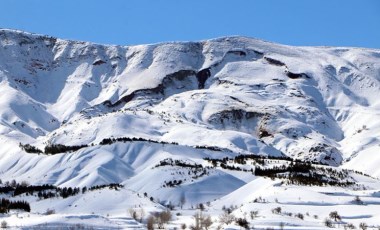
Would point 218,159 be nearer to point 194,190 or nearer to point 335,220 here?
point 194,190

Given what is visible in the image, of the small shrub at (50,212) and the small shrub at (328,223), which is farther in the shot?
the small shrub at (50,212)

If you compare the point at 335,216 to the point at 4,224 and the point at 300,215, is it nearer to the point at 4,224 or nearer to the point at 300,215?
the point at 300,215

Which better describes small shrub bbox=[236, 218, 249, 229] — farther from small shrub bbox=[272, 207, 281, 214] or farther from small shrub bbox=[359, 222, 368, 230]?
small shrub bbox=[359, 222, 368, 230]

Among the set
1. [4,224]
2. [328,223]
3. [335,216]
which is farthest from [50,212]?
[335,216]

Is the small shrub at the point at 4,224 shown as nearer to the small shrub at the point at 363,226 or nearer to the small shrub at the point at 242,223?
the small shrub at the point at 242,223

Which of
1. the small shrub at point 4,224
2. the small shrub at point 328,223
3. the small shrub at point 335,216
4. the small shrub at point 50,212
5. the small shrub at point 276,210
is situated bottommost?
the small shrub at point 4,224

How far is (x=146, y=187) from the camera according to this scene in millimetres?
125188

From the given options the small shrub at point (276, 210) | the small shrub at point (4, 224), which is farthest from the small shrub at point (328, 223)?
the small shrub at point (4, 224)

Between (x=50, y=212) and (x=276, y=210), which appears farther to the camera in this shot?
(x=50, y=212)

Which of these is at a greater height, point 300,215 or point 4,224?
point 300,215

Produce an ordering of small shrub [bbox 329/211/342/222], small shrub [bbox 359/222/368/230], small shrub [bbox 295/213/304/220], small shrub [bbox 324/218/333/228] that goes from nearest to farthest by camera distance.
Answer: small shrub [bbox 359/222/368/230]
small shrub [bbox 324/218/333/228]
small shrub [bbox 329/211/342/222]
small shrub [bbox 295/213/304/220]

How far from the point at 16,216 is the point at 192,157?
3014 inches

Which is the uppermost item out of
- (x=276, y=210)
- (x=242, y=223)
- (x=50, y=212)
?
(x=50, y=212)

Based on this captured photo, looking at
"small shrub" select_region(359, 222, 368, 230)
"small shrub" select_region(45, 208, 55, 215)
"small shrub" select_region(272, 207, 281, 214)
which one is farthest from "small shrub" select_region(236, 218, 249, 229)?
"small shrub" select_region(45, 208, 55, 215)
